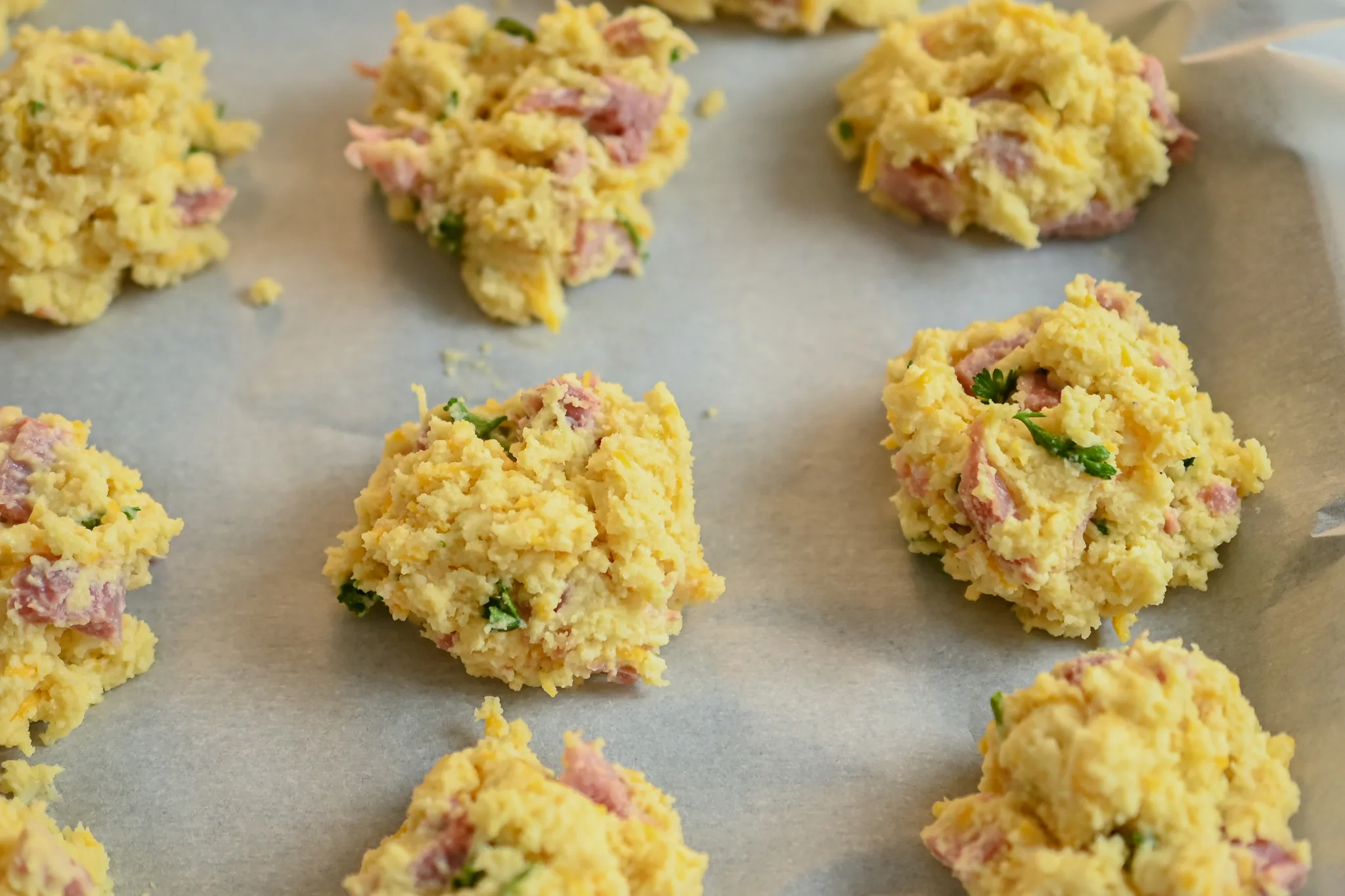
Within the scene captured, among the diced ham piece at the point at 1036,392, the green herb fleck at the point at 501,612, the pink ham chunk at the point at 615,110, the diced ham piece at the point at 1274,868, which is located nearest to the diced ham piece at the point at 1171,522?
the diced ham piece at the point at 1036,392

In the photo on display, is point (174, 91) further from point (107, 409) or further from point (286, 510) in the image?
point (286, 510)

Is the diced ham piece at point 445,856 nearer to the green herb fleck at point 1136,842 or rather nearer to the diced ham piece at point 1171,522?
the green herb fleck at point 1136,842

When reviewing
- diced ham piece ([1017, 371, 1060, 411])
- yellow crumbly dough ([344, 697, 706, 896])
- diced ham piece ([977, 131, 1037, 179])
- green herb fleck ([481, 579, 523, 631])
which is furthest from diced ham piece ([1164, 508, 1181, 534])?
green herb fleck ([481, 579, 523, 631])

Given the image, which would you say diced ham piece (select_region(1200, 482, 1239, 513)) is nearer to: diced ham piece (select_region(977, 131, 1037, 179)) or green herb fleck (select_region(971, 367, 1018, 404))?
green herb fleck (select_region(971, 367, 1018, 404))

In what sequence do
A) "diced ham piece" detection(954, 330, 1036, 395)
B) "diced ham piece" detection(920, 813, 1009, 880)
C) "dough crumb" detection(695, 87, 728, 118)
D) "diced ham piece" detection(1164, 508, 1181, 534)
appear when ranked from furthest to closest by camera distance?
"dough crumb" detection(695, 87, 728, 118), "diced ham piece" detection(954, 330, 1036, 395), "diced ham piece" detection(1164, 508, 1181, 534), "diced ham piece" detection(920, 813, 1009, 880)

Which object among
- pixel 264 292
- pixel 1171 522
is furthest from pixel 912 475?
pixel 264 292

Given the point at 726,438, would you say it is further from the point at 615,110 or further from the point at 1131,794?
the point at 1131,794
